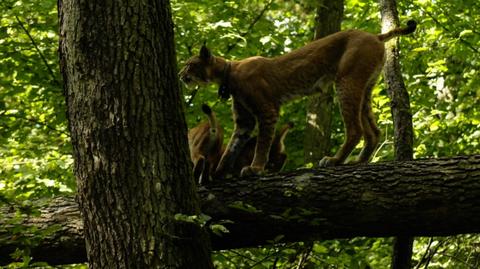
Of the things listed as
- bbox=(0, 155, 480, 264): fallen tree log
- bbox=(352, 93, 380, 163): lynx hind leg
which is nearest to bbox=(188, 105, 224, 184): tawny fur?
bbox=(0, 155, 480, 264): fallen tree log

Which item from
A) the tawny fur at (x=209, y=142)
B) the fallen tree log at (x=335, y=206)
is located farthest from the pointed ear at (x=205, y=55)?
the fallen tree log at (x=335, y=206)

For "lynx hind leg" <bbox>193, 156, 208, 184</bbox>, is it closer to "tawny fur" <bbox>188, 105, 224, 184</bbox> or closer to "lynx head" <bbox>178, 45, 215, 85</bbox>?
"tawny fur" <bbox>188, 105, 224, 184</bbox>

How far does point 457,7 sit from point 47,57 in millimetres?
5389

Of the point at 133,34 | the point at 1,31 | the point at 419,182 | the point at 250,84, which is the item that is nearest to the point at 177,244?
the point at 133,34

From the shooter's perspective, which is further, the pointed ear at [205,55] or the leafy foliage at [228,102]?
the leafy foliage at [228,102]

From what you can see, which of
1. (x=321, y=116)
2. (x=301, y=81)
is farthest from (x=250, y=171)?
(x=321, y=116)

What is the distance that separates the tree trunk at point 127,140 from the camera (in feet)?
12.6

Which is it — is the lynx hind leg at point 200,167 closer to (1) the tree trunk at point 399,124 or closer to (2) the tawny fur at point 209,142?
(2) the tawny fur at point 209,142

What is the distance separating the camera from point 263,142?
255 inches

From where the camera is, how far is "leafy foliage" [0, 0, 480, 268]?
7.96 m

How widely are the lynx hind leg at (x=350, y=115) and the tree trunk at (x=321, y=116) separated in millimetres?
1931

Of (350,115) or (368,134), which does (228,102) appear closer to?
(368,134)

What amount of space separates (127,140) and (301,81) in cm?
331

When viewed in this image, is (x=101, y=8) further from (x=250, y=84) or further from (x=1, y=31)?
(x=1, y=31)
